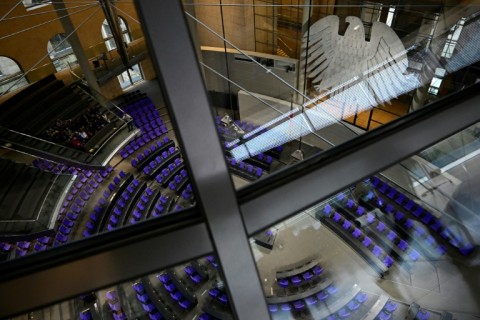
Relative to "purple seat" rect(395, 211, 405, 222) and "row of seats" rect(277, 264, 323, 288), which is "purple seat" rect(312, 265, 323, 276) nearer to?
"row of seats" rect(277, 264, 323, 288)

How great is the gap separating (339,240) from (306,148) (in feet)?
8.56

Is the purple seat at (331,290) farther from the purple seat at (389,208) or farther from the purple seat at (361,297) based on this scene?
the purple seat at (389,208)

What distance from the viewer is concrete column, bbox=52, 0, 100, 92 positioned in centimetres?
991

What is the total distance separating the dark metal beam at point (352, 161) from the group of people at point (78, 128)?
27.3ft

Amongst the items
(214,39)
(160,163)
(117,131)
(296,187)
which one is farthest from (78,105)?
(296,187)

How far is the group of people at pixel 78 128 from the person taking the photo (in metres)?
9.09

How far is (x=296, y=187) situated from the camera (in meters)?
1.81

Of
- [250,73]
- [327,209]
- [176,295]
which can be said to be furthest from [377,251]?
[250,73]

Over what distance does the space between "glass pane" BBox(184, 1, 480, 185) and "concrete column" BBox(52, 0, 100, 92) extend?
358 centimetres

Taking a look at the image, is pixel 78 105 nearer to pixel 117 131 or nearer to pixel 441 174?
pixel 117 131

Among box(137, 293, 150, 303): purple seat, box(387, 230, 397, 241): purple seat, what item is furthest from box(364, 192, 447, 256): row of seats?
box(137, 293, 150, 303): purple seat

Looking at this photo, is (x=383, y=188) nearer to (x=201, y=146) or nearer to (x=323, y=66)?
(x=323, y=66)

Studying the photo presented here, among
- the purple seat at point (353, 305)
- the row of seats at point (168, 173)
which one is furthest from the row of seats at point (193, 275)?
the row of seats at point (168, 173)

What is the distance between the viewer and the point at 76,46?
33.0 ft
